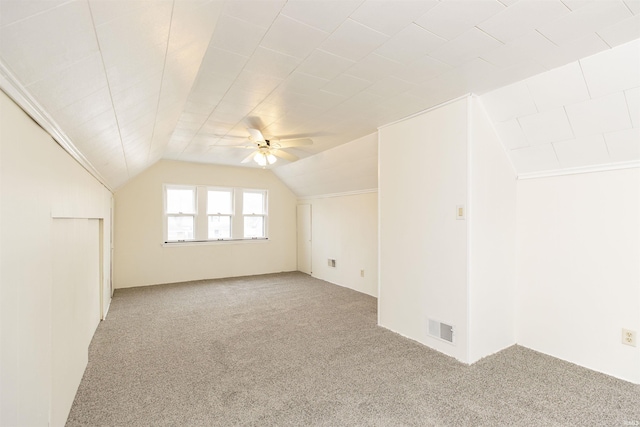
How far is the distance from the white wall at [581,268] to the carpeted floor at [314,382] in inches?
8.0

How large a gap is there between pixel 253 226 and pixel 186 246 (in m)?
1.47

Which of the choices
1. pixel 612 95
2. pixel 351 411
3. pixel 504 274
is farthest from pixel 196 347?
pixel 612 95

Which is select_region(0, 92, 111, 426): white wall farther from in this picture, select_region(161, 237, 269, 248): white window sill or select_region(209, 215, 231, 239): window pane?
select_region(209, 215, 231, 239): window pane

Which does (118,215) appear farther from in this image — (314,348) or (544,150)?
(544,150)

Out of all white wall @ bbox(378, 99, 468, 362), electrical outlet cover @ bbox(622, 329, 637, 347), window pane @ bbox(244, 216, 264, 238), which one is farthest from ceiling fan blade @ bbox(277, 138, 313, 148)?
electrical outlet cover @ bbox(622, 329, 637, 347)

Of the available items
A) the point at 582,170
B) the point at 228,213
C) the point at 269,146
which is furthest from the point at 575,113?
the point at 228,213

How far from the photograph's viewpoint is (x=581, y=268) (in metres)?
2.63

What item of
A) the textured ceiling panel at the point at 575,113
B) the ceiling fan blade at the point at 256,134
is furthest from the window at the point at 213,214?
the textured ceiling panel at the point at 575,113

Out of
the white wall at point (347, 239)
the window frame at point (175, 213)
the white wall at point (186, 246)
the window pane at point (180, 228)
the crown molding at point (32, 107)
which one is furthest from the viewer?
the window pane at point (180, 228)

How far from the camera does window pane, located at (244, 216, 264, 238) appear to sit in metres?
6.75

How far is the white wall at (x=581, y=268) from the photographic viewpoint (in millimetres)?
2381

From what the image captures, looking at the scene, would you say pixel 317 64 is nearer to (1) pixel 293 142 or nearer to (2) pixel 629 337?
(1) pixel 293 142

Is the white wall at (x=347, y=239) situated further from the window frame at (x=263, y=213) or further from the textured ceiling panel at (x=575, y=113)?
the textured ceiling panel at (x=575, y=113)

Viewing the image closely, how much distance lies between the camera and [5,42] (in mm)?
774
